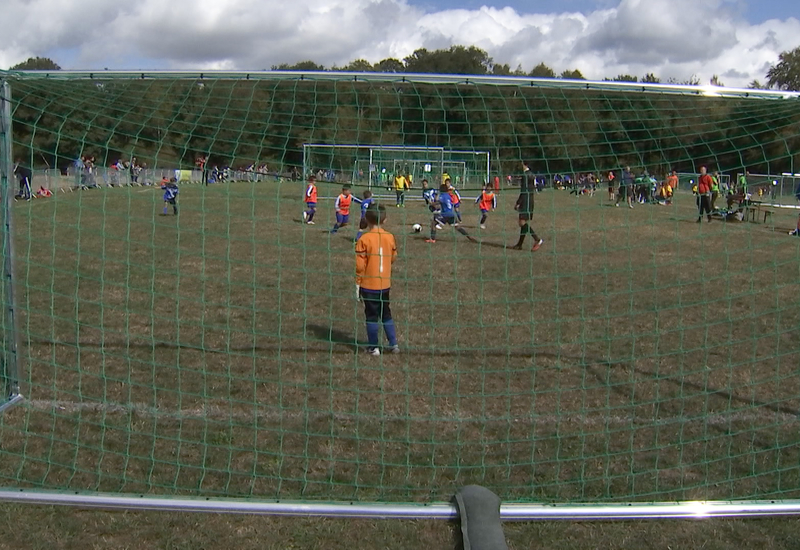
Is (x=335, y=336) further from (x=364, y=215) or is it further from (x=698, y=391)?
(x=698, y=391)

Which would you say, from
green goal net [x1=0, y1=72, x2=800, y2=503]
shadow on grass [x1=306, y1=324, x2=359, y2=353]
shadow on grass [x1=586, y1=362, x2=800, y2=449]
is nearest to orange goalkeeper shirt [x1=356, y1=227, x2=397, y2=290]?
green goal net [x1=0, y1=72, x2=800, y2=503]

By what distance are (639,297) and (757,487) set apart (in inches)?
235

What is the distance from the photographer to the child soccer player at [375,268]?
6.76 m

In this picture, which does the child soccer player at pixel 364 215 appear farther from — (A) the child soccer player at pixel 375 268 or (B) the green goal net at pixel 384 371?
(B) the green goal net at pixel 384 371

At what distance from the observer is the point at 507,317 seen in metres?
8.45

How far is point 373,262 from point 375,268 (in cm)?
6

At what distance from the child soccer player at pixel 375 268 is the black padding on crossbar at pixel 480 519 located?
288cm

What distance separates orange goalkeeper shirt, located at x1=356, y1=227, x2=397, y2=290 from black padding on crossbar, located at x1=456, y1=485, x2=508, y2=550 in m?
3.06

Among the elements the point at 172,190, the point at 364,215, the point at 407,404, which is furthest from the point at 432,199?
the point at 407,404

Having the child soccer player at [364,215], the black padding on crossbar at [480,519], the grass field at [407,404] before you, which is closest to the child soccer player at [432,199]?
the child soccer player at [364,215]

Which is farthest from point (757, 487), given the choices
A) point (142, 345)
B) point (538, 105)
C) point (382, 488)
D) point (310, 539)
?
point (142, 345)

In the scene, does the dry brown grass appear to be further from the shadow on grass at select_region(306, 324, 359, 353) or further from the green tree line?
the green tree line

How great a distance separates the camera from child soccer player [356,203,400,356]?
676cm

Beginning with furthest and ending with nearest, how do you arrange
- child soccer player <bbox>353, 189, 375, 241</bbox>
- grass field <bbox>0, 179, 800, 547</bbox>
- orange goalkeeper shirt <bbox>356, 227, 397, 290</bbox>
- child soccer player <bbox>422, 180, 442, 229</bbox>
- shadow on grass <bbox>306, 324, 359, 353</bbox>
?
1. child soccer player <bbox>422, 180, 442, 229</bbox>
2. child soccer player <bbox>353, 189, 375, 241</bbox>
3. shadow on grass <bbox>306, 324, 359, 353</bbox>
4. orange goalkeeper shirt <bbox>356, 227, 397, 290</bbox>
5. grass field <bbox>0, 179, 800, 547</bbox>
